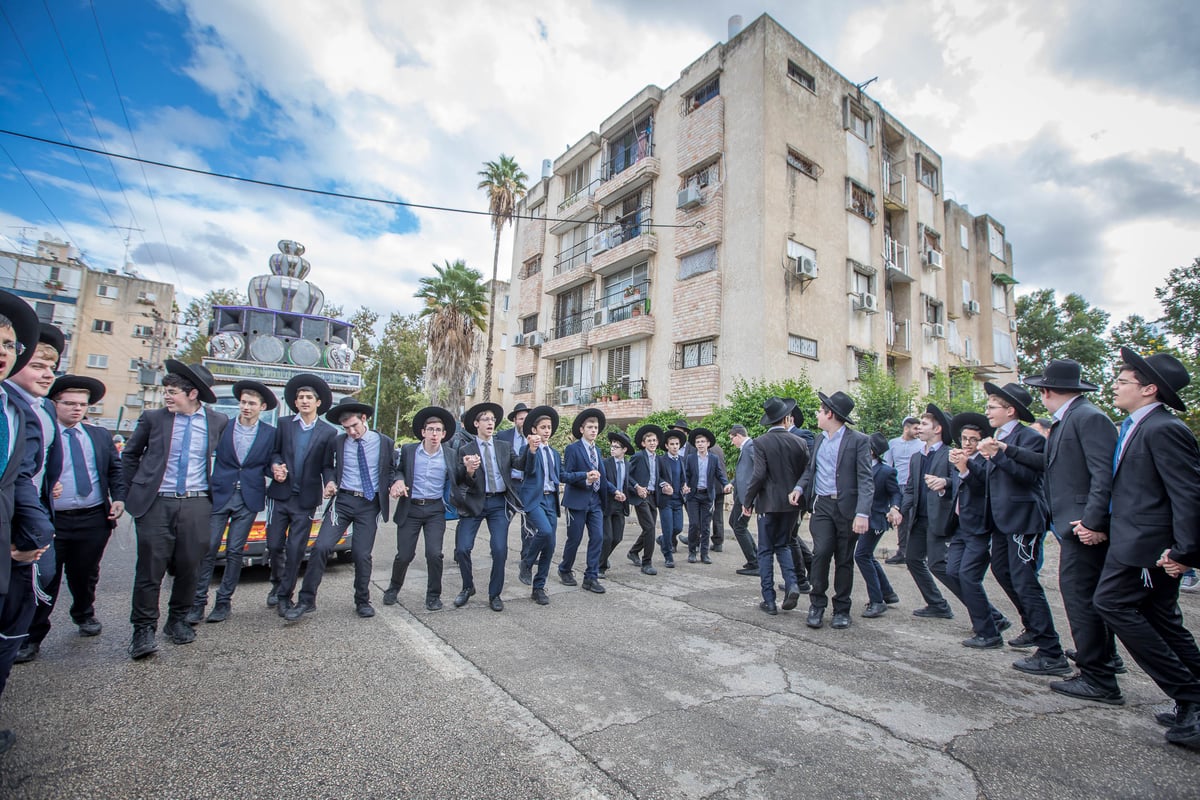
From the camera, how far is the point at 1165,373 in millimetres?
3398

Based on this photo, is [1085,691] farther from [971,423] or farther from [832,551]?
[971,423]

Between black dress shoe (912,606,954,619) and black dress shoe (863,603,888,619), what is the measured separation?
345 mm

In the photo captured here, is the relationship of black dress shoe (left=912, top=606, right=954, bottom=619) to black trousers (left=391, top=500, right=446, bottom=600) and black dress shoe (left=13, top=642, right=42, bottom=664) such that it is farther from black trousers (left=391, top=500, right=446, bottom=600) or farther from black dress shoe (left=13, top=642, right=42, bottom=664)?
black dress shoe (left=13, top=642, right=42, bottom=664)

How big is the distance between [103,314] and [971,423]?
60.6 meters

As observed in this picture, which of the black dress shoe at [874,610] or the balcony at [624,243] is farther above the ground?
the balcony at [624,243]

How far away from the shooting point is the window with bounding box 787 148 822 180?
20.1 meters

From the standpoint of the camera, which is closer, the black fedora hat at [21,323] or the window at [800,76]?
the black fedora hat at [21,323]

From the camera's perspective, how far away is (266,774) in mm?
2564

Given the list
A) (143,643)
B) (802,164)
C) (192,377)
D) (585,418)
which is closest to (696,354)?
(802,164)

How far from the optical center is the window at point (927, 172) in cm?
2627

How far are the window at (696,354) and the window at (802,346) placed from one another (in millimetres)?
2520

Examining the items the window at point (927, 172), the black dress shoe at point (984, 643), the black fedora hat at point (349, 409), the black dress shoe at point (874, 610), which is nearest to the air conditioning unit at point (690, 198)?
the window at point (927, 172)

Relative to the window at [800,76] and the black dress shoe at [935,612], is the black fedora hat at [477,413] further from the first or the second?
the window at [800,76]

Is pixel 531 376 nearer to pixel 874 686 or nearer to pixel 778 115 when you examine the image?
pixel 778 115
